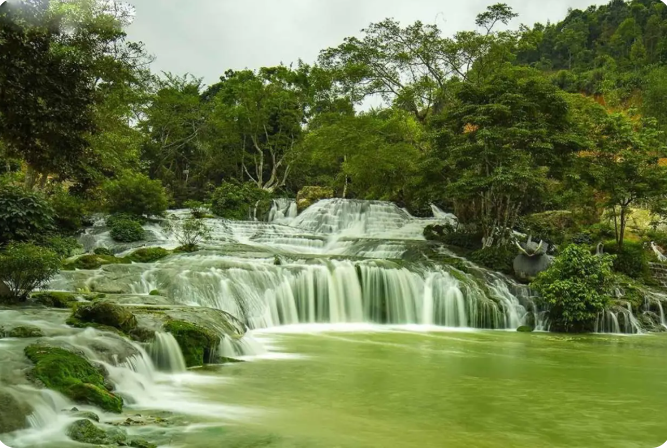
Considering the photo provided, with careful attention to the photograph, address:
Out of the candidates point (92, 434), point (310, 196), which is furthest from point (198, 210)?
point (92, 434)

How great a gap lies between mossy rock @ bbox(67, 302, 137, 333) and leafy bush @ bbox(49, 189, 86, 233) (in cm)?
1428

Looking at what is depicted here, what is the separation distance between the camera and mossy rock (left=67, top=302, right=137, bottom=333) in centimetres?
675

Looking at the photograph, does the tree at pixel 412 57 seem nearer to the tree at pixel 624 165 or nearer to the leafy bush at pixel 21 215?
the tree at pixel 624 165

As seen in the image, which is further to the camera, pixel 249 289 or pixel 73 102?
pixel 249 289

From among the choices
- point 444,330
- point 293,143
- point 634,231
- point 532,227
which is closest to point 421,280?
point 444,330

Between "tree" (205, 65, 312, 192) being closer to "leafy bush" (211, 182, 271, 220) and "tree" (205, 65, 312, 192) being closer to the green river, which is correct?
"leafy bush" (211, 182, 271, 220)

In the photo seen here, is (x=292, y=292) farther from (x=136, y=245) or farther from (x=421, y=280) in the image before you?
(x=136, y=245)

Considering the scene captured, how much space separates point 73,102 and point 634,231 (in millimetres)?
22779

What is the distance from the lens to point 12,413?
3.99 metres

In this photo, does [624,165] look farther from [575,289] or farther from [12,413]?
[12,413]

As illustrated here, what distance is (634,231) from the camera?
22.6 meters

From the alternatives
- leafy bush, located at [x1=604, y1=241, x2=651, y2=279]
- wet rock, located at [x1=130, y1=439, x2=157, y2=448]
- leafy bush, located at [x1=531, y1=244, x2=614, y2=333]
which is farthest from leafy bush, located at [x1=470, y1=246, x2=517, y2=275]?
wet rock, located at [x1=130, y1=439, x2=157, y2=448]

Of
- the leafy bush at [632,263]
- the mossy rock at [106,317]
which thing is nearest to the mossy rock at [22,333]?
the mossy rock at [106,317]

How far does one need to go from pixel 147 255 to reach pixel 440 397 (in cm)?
1142
